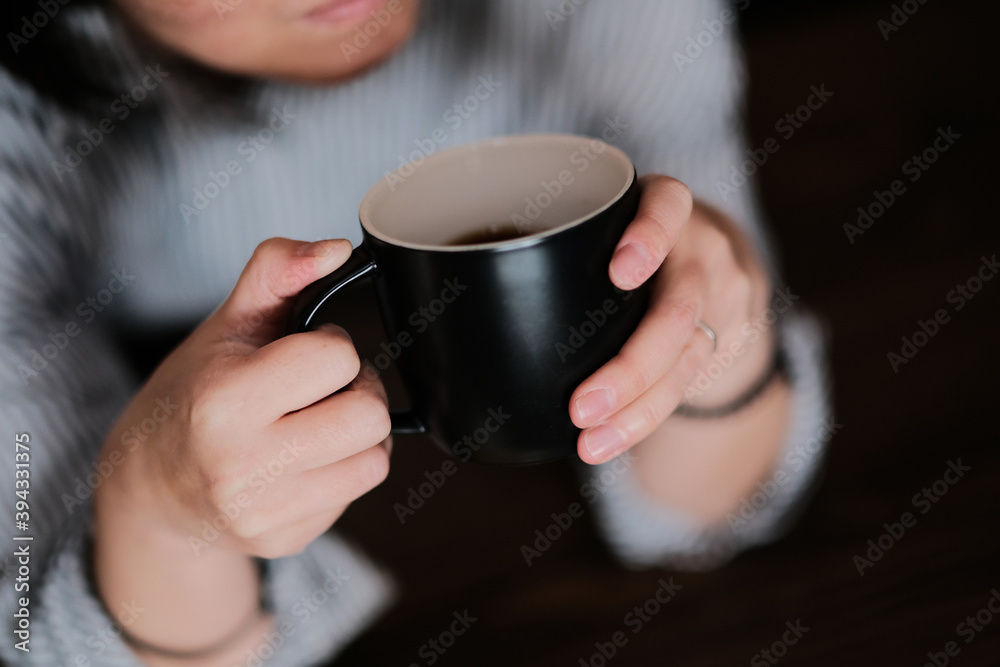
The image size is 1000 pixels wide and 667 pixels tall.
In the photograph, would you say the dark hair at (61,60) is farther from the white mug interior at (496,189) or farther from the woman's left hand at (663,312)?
the woman's left hand at (663,312)

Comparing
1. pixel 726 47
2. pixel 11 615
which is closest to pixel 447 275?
pixel 11 615

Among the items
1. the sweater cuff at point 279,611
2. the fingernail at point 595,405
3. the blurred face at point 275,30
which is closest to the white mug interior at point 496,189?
the fingernail at point 595,405

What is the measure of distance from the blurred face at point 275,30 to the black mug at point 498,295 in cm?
25

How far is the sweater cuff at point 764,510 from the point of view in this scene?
0.72 m

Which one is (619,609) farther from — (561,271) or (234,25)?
(234,25)

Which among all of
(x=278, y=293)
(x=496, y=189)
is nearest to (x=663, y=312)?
(x=496, y=189)

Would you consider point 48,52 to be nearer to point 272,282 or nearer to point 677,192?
point 272,282

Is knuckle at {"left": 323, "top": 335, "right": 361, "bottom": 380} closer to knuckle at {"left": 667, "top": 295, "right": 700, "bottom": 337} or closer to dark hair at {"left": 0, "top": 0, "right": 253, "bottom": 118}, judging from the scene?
knuckle at {"left": 667, "top": 295, "right": 700, "bottom": 337}

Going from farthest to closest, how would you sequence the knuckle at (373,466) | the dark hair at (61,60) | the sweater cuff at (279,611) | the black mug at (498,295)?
the dark hair at (61,60), the sweater cuff at (279,611), the knuckle at (373,466), the black mug at (498,295)

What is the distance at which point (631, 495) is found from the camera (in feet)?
2.57

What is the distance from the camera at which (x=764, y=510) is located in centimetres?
73

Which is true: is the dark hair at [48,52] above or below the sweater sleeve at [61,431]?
above

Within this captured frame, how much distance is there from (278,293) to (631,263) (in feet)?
0.69

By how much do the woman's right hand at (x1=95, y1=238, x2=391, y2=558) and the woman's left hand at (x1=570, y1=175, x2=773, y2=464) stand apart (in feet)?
0.45
